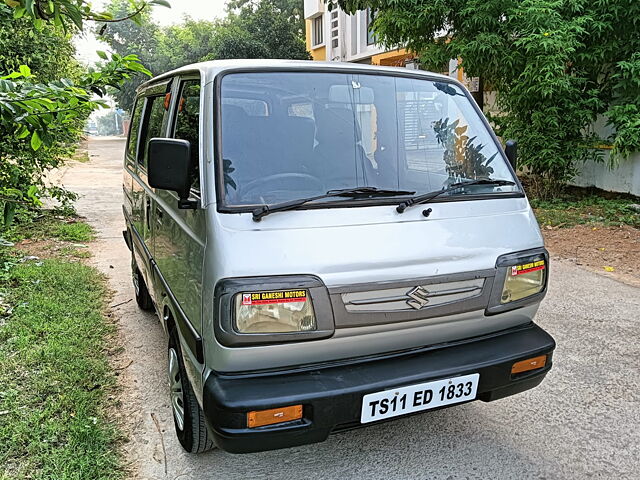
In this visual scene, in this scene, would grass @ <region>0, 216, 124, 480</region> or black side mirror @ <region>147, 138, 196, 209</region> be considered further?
grass @ <region>0, 216, 124, 480</region>

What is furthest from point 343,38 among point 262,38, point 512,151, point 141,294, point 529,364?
point 529,364

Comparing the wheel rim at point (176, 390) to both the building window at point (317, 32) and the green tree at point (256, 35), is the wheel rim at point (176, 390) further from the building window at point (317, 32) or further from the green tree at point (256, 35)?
the building window at point (317, 32)

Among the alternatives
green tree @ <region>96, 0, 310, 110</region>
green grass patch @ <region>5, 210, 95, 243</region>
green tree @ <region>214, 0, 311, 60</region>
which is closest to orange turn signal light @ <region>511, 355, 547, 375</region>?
green grass patch @ <region>5, 210, 95, 243</region>

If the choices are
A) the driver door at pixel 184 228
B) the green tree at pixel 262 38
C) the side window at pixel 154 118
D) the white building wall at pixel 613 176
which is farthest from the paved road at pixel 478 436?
the green tree at pixel 262 38

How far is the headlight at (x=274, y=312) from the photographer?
2064 mm

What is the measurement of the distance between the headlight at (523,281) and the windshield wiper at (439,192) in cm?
47

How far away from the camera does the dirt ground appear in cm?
589

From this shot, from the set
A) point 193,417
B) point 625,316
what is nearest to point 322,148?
point 193,417

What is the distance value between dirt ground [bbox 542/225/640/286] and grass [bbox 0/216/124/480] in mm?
5016

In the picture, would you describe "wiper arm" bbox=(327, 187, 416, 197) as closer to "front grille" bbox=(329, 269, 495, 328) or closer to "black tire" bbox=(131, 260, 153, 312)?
"front grille" bbox=(329, 269, 495, 328)

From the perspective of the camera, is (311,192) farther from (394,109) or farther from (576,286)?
(576,286)

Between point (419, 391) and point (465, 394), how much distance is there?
0.78 ft

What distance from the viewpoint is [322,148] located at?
2.57m

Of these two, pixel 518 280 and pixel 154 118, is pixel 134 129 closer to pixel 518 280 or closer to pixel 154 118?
pixel 154 118
